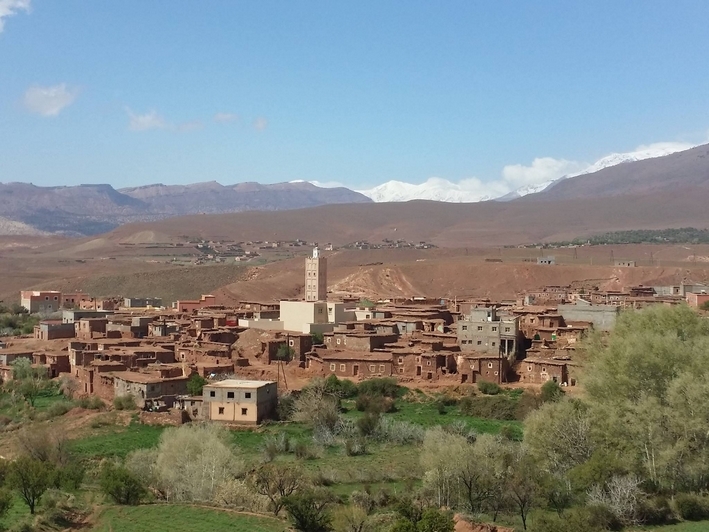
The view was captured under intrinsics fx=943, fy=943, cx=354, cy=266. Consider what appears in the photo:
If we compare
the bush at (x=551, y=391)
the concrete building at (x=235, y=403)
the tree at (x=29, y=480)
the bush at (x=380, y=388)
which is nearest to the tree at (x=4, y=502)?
the tree at (x=29, y=480)

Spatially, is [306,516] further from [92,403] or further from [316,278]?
[316,278]

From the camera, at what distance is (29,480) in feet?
72.6

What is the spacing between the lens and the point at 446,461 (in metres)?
22.2

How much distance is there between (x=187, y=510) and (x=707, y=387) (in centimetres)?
1243

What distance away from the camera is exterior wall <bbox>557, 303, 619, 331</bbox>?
46.8 m

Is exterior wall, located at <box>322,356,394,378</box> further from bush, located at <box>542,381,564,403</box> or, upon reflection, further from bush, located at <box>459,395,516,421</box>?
bush, located at <box>542,381,564,403</box>

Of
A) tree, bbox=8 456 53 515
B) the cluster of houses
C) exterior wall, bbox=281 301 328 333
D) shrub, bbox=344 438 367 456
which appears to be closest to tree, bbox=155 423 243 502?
tree, bbox=8 456 53 515

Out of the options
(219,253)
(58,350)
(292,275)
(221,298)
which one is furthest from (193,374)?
(219,253)

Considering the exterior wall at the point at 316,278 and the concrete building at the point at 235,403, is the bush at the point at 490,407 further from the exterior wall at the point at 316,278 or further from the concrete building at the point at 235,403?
the exterior wall at the point at 316,278

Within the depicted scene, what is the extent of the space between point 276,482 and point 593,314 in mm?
28743

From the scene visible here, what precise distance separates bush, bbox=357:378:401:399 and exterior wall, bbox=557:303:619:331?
12.4 metres

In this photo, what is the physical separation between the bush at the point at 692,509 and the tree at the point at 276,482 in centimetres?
874

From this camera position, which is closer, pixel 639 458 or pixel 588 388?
pixel 639 458

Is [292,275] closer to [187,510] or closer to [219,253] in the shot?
[219,253]
